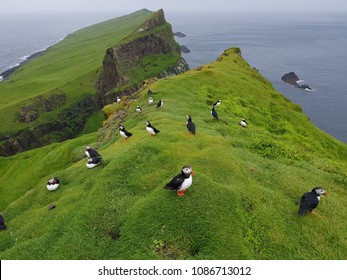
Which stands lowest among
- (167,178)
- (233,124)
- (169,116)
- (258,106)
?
(258,106)

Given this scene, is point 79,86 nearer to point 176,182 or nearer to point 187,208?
Result: point 176,182

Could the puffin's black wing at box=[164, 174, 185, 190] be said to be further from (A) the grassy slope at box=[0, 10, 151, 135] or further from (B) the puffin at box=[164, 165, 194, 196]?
(A) the grassy slope at box=[0, 10, 151, 135]

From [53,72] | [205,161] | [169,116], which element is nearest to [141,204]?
[205,161]

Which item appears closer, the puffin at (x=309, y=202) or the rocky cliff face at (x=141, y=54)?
the puffin at (x=309, y=202)

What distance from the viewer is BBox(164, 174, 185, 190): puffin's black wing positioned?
14633 mm

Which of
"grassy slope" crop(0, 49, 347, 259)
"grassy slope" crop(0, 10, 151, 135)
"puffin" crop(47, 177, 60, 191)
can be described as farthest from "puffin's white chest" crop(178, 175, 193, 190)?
"grassy slope" crop(0, 10, 151, 135)

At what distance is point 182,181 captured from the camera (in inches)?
574

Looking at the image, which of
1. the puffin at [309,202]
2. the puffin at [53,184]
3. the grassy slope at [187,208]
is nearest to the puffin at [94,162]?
the grassy slope at [187,208]

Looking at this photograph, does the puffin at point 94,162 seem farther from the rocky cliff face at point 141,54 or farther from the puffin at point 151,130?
the rocky cliff face at point 141,54

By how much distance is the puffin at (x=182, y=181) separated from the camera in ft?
46.7

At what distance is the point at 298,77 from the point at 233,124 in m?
118

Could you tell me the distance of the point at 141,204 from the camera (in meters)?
15.6

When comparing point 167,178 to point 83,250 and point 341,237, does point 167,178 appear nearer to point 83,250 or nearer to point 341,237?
point 83,250

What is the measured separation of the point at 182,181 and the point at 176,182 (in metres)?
0.33
